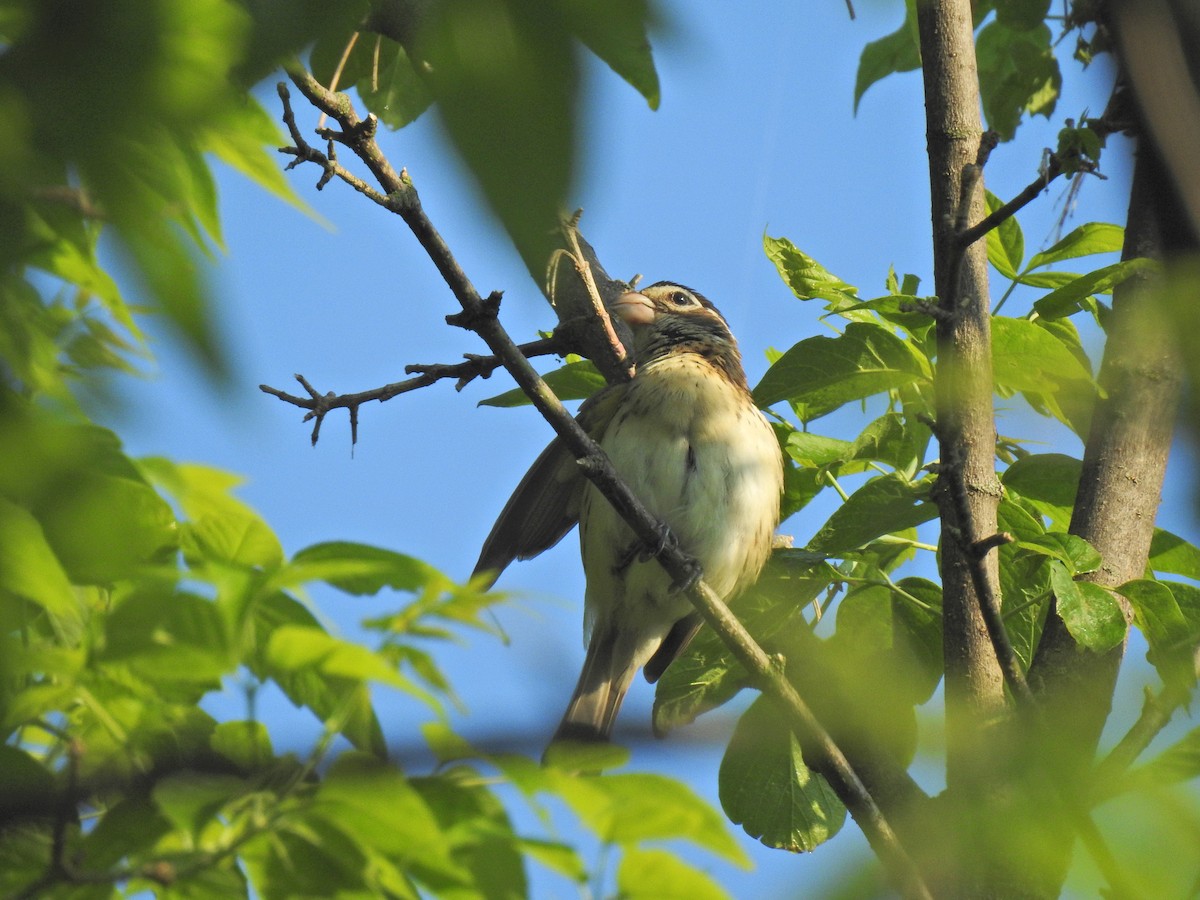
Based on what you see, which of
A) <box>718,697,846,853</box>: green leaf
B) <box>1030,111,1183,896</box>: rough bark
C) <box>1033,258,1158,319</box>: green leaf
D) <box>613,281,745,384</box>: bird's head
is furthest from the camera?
<box>613,281,745,384</box>: bird's head

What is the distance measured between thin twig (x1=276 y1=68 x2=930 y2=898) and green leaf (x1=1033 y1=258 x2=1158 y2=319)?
132 centimetres

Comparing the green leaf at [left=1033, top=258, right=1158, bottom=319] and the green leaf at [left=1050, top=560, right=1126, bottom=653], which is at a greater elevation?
the green leaf at [left=1033, top=258, right=1158, bottom=319]

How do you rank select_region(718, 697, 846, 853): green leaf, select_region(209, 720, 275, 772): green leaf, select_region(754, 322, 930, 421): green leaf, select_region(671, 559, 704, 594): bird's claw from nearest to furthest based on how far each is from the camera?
select_region(209, 720, 275, 772): green leaf → select_region(754, 322, 930, 421): green leaf → select_region(671, 559, 704, 594): bird's claw → select_region(718, 697, 846, 853): green leaf

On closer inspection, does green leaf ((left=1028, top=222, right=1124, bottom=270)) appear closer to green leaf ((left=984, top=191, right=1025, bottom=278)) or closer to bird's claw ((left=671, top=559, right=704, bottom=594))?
green leaf ((left=984, top=191, right=1025, bottom=278))

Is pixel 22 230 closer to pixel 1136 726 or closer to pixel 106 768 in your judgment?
pixel 106 768

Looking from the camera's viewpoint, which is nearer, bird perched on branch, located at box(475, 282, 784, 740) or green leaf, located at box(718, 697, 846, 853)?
green leaf, located at box(718, 697, 846, 853)

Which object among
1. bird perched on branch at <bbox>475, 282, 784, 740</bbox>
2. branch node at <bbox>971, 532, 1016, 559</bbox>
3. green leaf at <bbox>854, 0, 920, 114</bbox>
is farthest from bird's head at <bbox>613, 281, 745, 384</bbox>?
branch node at <bbox>971, 532, 1016, 559</bbox>

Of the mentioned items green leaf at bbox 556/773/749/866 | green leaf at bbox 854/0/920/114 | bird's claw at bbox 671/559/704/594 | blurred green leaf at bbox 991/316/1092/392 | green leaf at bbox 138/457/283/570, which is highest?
green leaf at bbox 854/0/920/114

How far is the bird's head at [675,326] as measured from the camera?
6312 millimetres

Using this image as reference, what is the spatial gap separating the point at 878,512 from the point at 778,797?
110cm

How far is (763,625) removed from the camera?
4.15 meters

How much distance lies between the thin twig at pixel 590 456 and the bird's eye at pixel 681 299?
2925mm

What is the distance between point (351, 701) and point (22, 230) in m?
0.82

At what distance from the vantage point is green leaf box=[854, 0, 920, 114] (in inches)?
192
